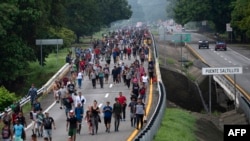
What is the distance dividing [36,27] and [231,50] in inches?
1456

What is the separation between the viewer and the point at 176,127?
31.4 meters

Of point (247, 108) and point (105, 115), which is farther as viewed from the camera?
point (247, 108)

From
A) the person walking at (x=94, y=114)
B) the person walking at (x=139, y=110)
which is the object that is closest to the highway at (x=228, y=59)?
the person walking at (x=139, y=110)

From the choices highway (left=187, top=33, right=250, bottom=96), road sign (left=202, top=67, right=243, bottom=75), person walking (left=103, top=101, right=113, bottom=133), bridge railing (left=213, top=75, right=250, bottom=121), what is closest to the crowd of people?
person walking (left=103, top=101, right=113, bottom=133)

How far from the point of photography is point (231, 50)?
89.9 m

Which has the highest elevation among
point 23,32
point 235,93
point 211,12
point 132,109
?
point 211,12

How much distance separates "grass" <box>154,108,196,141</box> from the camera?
28234mm

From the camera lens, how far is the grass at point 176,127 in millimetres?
28234

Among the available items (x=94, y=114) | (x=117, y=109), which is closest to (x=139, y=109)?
(x=117, y=109)

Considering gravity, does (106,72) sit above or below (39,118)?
above

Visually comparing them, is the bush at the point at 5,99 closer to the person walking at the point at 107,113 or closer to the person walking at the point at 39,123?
the person walking at the point at 39,123

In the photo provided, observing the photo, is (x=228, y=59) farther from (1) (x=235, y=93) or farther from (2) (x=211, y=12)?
(1) (x=235, y=93)

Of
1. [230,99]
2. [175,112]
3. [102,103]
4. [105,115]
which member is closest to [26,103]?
[102,103]

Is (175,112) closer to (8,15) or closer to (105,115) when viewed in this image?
(105,115)
